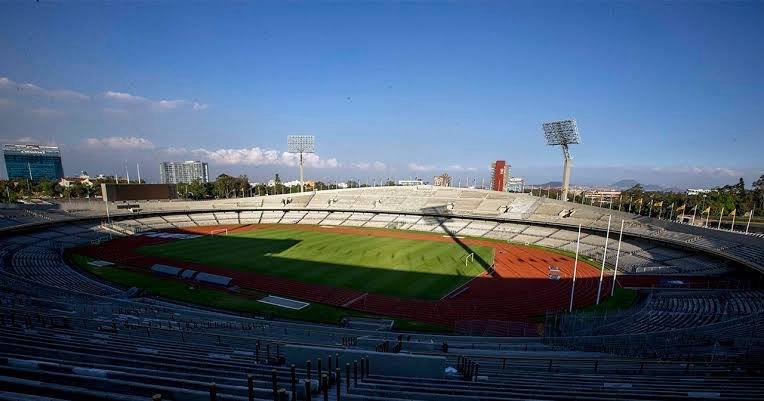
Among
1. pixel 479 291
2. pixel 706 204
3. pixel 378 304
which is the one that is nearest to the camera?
pixel 378 304

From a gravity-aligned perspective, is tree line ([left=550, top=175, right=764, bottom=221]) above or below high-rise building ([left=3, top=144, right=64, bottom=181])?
below

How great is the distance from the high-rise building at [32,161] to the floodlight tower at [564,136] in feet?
702

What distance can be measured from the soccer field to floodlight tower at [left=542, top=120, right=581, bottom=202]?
23.9m

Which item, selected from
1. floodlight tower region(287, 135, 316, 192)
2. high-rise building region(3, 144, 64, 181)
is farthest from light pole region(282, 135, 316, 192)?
high-rise building region(3, 144, 64, 181)

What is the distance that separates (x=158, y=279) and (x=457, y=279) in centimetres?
2653

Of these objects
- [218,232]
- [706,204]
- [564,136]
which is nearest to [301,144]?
[218,232]

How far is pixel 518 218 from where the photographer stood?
50656 mm

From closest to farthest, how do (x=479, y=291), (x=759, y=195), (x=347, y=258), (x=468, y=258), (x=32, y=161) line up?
1. (x=479, y=291)
2. (x=347, y=258)
3. (x=468, y=258)
4. (x=759, y=195)
5. (x=32, y=161)

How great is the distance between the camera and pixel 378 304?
23484 mm

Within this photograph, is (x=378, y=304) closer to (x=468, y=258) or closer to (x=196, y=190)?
(x=468, y=258)

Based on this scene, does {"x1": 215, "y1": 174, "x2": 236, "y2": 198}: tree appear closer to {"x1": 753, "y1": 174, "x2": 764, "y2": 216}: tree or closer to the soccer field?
the soccer field

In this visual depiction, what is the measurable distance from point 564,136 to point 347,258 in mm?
42390

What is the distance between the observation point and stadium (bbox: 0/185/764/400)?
20.5 ft

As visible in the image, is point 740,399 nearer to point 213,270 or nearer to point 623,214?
point 213,270
